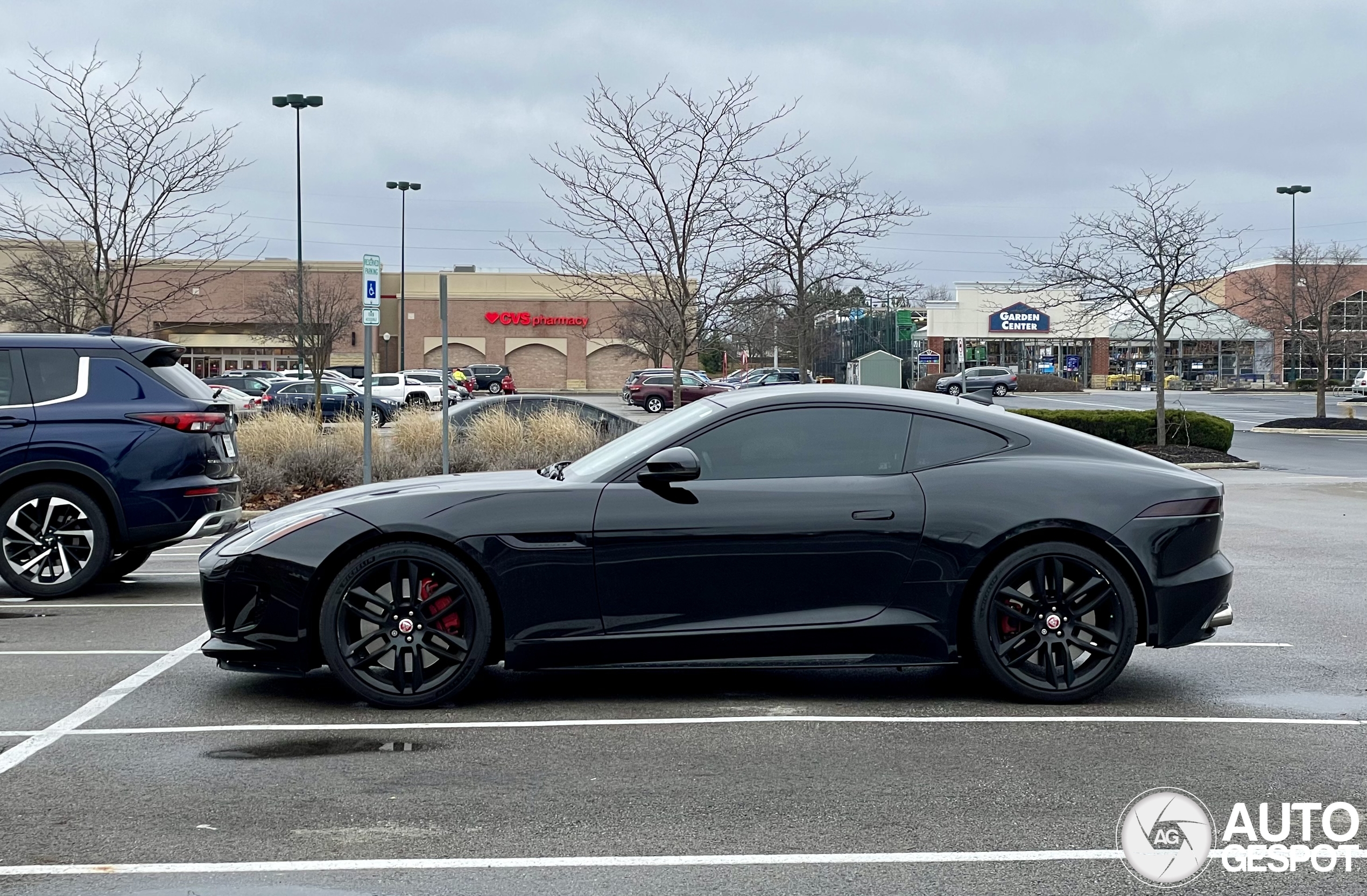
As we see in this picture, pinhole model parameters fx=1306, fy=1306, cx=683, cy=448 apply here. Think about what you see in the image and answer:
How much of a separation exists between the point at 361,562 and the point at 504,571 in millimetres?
639

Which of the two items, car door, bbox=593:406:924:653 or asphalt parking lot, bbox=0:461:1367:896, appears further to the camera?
car door, bbox=593:406:924:653

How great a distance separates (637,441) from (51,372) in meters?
4.98

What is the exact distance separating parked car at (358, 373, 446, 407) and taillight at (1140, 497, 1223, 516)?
3709cm

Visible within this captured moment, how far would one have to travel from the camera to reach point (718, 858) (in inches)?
157

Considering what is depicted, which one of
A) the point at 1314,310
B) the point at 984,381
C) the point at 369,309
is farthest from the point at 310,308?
the point at 369,309

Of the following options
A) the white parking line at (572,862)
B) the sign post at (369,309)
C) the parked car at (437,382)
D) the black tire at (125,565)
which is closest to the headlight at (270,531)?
the white parking line at (572,862)

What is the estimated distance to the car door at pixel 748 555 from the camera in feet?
19.0

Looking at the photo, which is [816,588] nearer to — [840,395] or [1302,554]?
[840,395]

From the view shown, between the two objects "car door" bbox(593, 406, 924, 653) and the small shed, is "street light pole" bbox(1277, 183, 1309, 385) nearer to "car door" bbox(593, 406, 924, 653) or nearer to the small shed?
the small shed

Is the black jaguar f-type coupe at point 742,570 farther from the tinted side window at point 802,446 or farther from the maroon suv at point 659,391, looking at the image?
the maroon suv at point 659,391

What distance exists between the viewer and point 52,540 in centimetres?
896

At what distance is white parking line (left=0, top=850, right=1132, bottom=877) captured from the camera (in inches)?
152

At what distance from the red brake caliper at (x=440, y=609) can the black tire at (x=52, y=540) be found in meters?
4.12

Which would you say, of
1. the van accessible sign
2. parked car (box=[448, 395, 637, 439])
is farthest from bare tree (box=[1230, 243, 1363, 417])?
the van accessible sign
